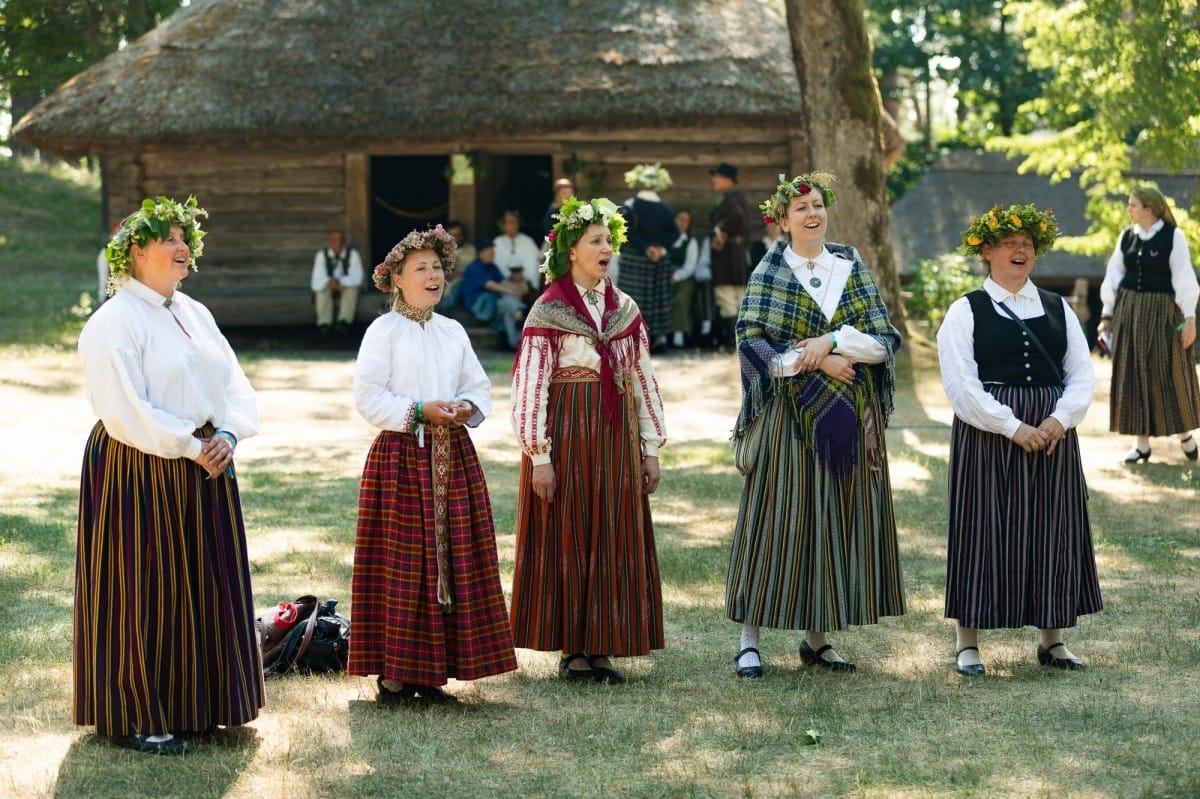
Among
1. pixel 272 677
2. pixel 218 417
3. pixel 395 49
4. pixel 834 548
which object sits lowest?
pixel 272 677

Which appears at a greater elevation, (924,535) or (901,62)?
(901,62)

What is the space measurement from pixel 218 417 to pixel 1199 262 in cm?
1058

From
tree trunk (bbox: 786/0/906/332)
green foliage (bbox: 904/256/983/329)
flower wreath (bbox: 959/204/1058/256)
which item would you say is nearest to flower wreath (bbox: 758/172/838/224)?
flower wreath (bbox: 959/204/1058/256)

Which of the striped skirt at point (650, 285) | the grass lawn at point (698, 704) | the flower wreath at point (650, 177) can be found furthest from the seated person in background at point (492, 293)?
the grass lawn at point (698, 704)

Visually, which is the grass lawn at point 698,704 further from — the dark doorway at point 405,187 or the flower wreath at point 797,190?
the dark doorway at point 405,187

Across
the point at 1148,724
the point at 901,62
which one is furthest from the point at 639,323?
the point at 901,62

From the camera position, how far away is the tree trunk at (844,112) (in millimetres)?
13305

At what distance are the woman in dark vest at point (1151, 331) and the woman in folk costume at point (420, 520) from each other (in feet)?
19.3

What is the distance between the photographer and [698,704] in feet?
18.4

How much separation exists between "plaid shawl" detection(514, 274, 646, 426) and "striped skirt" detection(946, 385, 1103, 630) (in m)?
1.33

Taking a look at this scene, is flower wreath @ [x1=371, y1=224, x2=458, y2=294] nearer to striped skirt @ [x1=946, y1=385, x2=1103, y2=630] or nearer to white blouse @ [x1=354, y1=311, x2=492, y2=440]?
white blouse @ [x1=354, y1=311, x2=492, y2=440]

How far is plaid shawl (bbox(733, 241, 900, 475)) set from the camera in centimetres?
592

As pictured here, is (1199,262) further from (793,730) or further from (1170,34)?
(793,730)

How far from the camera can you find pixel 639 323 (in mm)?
6055
